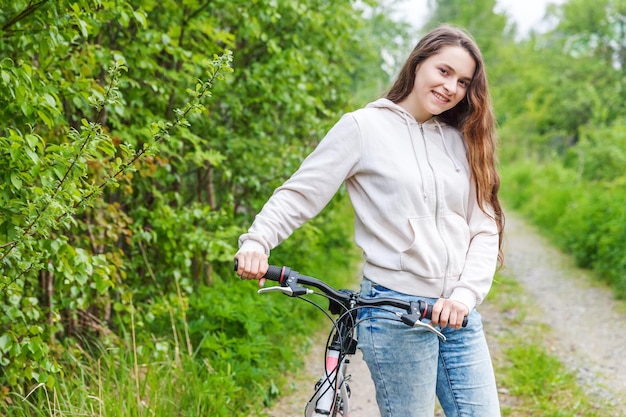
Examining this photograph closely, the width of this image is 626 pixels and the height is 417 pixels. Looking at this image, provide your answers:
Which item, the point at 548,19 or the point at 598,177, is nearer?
the point at 598,177

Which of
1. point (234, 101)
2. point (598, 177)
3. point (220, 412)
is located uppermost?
point (598, 177)

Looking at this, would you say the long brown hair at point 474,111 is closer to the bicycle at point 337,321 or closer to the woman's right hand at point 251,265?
the bicycle at point 337,321

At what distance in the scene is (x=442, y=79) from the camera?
8.07 ft

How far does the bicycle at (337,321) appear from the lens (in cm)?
211

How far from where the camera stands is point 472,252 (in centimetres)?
246

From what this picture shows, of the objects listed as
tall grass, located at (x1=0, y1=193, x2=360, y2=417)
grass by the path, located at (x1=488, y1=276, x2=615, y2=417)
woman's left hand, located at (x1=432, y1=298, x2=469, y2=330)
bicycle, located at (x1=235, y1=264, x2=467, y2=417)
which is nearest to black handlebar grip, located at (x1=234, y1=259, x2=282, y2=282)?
bicycle, located at (x1=235, y1=264, x2=467, y2=417)

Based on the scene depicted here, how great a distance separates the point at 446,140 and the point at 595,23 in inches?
1096

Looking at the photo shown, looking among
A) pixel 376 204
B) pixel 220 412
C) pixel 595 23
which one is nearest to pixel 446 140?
pixel 376 204

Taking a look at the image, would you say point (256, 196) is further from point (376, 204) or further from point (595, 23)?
point (595, 23)

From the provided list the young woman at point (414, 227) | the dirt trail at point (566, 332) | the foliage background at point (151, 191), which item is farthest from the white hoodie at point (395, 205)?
the dirt trail at point (566, 332)

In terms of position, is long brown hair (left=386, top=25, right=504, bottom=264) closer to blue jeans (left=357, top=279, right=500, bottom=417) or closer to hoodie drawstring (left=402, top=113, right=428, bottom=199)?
hoodie drawstring (left=402, top=113, right=428, bottom=199)

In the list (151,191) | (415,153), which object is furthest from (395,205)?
(151,191)

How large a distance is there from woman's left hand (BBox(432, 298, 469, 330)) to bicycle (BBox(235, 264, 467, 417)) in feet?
0.07

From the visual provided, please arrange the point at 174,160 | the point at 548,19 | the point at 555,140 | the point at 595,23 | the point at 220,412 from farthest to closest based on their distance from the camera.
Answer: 1. the point at 555,140
2. the point at 548,19
3. the point at 595,23
4. the point at 174,160
5. the point at 220,412
